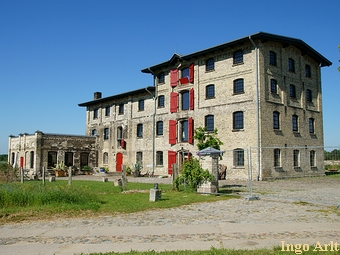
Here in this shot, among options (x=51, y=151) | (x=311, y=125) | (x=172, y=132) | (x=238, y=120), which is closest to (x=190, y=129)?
(x=172, y=132)

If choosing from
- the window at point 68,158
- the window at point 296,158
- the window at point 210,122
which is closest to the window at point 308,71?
the window at point 296,158

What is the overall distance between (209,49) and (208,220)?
18.8 meters

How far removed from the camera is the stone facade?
31938mm

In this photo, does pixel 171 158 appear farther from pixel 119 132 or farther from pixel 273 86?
pixel 273 86

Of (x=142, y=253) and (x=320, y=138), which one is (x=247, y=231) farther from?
(x=320, y=138)

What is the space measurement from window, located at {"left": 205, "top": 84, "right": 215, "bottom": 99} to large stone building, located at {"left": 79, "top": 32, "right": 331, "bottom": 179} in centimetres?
8

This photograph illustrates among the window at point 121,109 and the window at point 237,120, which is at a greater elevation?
the window at point 121,109

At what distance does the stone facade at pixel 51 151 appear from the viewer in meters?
31.9

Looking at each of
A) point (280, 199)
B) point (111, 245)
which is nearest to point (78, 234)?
point (111, 245)

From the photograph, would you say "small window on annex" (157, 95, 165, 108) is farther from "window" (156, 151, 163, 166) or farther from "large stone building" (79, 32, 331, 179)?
"window" (156, 151, 163, 166)

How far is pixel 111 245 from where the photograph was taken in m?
5.57

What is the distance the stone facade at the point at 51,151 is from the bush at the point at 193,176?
67.5 ft

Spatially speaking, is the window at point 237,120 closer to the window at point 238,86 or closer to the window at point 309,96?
the window at point 238,86

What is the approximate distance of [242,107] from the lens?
74.9 ft
